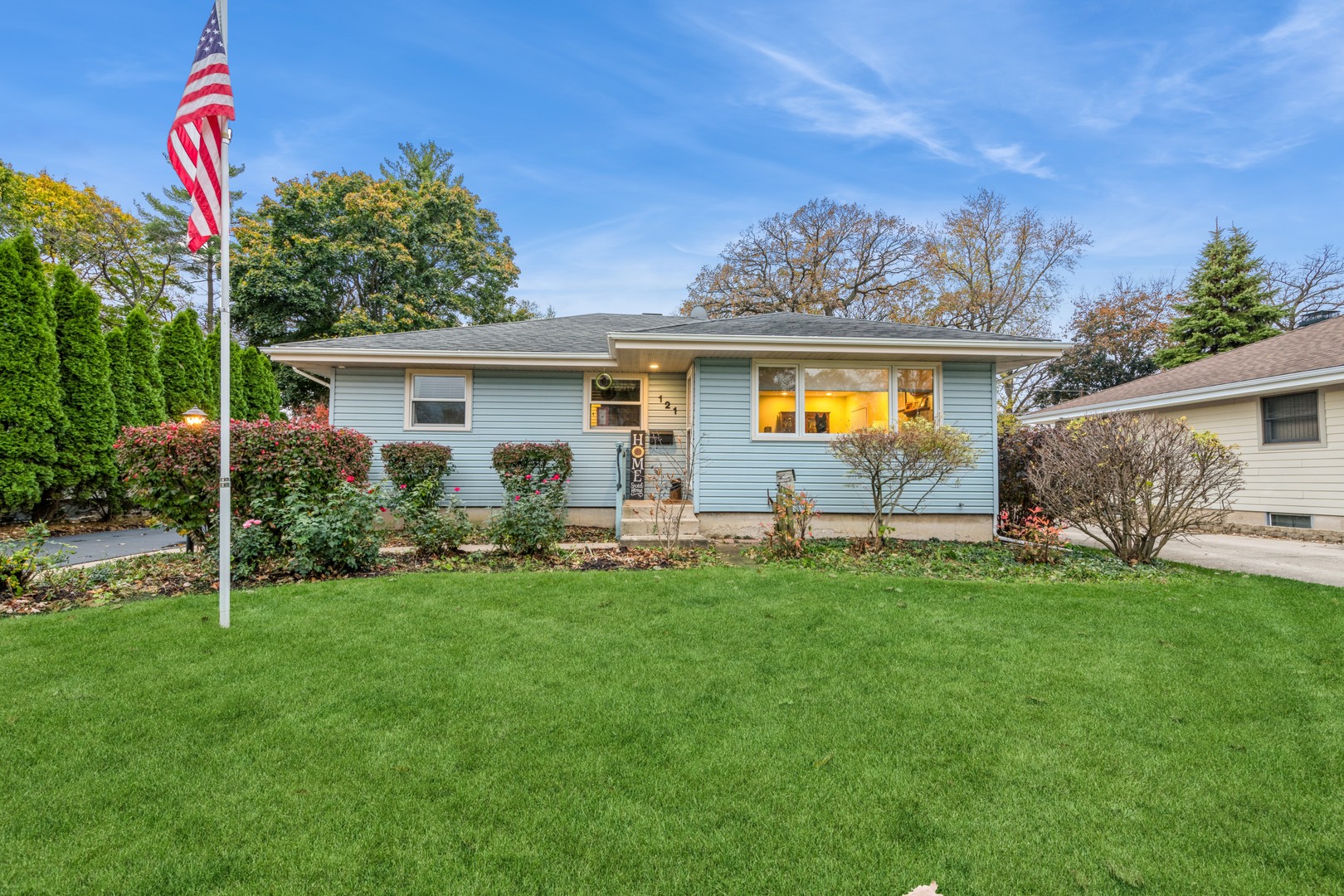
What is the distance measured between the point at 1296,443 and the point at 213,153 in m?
15.0

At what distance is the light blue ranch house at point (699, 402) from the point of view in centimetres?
809

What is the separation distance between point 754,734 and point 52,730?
3.04 m

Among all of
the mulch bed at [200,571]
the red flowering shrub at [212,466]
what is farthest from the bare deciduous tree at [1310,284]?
the red flowering shrub at [212,466]

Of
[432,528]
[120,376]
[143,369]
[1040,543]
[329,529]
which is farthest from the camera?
[143,369]

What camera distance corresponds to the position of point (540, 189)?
19.4 meters

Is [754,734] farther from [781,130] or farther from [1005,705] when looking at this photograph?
[781,130]

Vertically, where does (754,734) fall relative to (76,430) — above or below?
below

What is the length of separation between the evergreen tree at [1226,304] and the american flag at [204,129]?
76.7ft

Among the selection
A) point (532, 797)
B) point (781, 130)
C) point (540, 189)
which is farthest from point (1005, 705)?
point (540, 189)

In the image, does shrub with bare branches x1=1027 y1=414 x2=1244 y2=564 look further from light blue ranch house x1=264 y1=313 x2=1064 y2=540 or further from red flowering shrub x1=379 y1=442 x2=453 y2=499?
red flowering shrub x1=379 y1=442 x2=453 y2=499

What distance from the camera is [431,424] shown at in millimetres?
9297

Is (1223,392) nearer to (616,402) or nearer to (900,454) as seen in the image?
(900,454)

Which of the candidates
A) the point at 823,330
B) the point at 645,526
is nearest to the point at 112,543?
the point at 645,526

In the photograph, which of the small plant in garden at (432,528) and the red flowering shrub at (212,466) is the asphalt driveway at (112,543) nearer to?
the red flowering shrub at (212,466)
